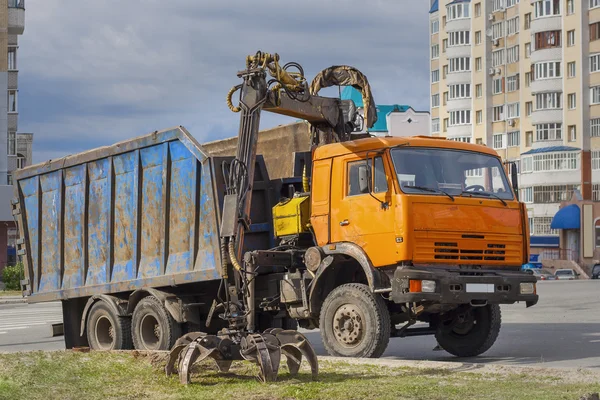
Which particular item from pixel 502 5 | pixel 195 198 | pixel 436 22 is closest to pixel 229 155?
pixel 195 198

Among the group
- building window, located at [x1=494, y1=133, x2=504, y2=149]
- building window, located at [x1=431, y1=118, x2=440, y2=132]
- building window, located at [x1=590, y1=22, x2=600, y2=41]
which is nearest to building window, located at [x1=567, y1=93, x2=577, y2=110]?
building window, located at [x1=590, y1=22, x2=600, y2=41]

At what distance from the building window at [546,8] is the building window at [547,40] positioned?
53.2 inches

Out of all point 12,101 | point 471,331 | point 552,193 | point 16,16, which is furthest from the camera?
point 552,193

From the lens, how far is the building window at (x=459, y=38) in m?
98.2

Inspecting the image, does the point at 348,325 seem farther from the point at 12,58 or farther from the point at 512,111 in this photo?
the point at 512,111

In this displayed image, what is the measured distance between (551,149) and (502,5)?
16.0m

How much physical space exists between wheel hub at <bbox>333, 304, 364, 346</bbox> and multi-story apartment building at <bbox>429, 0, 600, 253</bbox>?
7033cm

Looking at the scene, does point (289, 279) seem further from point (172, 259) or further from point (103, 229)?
point (103, 229)

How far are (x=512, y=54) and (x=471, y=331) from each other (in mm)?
79323

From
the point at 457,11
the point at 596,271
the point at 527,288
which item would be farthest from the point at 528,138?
the point at 527,288

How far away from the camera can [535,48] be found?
3396 inches

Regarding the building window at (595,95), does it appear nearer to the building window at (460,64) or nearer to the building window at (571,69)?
the building window at (571,69)

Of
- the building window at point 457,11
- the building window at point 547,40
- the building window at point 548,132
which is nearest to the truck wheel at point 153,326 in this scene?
the building window at point 548,132

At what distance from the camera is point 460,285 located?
44.3ft
